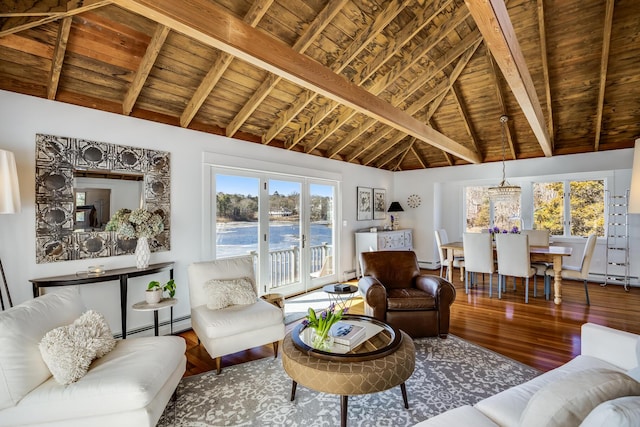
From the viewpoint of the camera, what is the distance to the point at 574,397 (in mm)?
1018

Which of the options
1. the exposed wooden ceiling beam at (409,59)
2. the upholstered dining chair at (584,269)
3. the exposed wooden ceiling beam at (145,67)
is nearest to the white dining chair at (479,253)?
the upholstered dining chair at (584,269)

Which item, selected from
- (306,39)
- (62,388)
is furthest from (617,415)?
(306,39)

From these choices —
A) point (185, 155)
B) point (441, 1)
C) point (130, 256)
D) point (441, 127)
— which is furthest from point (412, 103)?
point (130, 256)

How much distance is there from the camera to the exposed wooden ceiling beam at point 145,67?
2721mm

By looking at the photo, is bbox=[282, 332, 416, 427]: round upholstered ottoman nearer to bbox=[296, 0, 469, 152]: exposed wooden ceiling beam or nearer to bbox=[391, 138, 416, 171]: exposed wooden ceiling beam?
bbox=[296, 0, 469, 152]: exposed wooden ceiling beam

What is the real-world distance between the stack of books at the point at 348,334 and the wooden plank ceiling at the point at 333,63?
6.84 ft

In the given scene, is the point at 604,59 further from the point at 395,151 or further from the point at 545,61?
the point at 395,151

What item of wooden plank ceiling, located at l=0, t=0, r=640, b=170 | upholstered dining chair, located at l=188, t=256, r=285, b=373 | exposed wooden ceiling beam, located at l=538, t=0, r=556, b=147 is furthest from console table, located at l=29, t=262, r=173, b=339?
exposed wooden ceiling beam, located at l=538, t=0, r=556, b=147

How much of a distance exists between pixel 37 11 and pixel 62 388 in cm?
260

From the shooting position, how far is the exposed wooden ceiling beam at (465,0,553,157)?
1987 mm

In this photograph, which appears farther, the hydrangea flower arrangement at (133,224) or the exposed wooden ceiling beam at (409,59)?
the exposed wooden ceiling beam at (409,59)

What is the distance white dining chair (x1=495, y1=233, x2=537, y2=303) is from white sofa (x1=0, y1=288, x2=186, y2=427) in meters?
4.80

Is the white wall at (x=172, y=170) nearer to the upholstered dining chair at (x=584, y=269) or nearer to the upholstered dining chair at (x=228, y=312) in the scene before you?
the upholstered dining chair at (x=228, y=312)

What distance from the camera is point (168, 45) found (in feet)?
9.80
